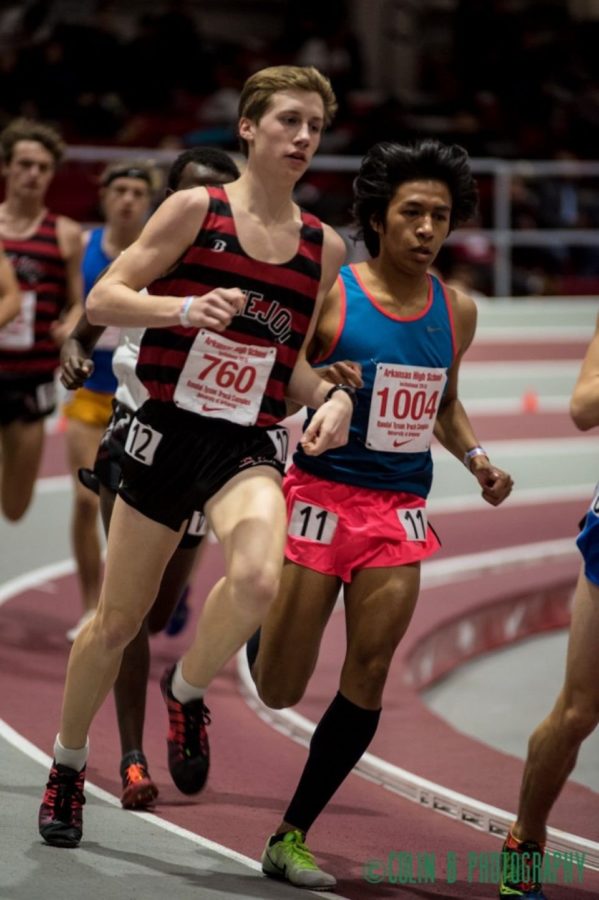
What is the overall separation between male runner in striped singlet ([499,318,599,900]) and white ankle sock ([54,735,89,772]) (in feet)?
3.92

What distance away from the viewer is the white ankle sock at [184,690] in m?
A: 4.45

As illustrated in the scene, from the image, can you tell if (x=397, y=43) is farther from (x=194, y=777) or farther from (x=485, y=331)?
(x=194, y=777)

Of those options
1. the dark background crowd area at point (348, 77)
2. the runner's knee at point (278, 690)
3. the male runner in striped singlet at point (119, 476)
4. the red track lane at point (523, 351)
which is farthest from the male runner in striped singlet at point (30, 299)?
the red track lane at point (523, 351)

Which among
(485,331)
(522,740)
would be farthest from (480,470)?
(485,331)

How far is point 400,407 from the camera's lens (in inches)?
185

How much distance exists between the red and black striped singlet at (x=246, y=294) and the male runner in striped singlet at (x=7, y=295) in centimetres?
259

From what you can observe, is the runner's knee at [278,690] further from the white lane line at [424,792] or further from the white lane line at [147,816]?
the white lane line at [424,792]

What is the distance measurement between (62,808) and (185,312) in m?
1.49

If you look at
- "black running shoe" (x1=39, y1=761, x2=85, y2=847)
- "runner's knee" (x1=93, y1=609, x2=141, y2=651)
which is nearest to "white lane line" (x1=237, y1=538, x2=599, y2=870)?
"black running shoe" (x1=39, y1=761, x2=85, y2=847)

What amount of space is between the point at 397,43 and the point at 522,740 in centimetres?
1547

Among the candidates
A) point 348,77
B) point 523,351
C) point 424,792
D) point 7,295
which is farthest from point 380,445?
point 348,77

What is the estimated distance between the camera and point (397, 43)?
21.1 meters

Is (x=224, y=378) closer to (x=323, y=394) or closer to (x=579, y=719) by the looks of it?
(x=323, y=394)

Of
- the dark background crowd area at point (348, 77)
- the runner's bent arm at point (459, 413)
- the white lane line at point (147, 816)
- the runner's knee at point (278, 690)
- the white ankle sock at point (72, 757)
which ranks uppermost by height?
the dark background crowd area at point (348, 77)
